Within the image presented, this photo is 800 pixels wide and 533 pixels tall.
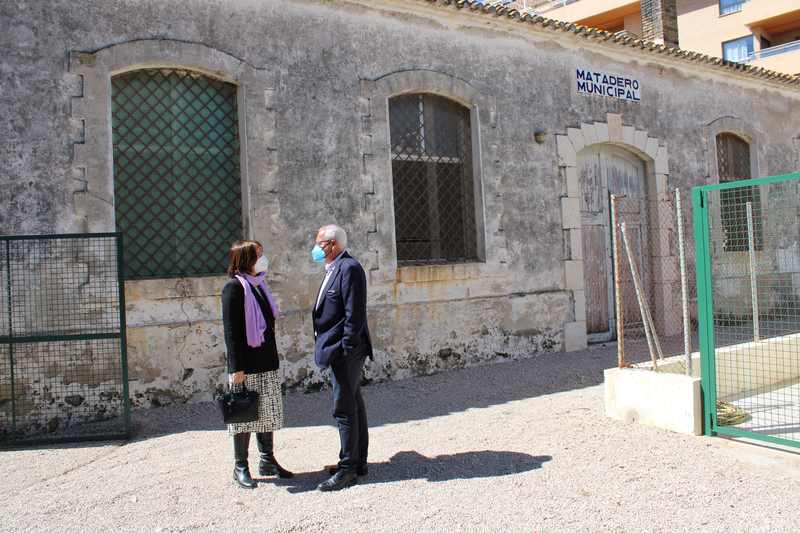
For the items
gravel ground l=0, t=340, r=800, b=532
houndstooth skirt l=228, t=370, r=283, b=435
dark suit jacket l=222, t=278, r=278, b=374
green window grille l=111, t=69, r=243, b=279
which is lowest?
gravel ground l=0, t=340, r=800, b=532

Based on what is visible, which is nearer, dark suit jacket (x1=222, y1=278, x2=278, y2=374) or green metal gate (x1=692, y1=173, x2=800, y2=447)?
dark suit jacket (x1=222, y1=278, x2=278, y2=374)

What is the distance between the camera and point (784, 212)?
11.5 metres

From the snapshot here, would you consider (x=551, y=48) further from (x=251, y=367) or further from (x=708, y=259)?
(x=251, y=367)

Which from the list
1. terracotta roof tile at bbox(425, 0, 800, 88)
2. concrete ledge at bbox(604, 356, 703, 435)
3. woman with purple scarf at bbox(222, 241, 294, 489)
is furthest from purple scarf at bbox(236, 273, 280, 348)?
terracotta roof tile at bbox(425, 0, 800, 88)

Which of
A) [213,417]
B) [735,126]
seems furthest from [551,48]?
[213,417]

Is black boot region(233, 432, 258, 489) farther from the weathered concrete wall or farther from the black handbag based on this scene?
the weathered concrete wall

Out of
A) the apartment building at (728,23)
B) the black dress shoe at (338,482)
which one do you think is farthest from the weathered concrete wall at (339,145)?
the apartment building at (728,23)

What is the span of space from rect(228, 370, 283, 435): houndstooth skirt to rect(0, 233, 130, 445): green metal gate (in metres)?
1.94

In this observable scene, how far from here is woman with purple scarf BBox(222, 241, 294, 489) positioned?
4.09 meters

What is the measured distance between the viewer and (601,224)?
9.70 metres

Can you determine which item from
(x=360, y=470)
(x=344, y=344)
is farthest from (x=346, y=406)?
(x=360, y=470)

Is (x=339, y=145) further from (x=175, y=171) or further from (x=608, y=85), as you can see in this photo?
(x=608, y=85)

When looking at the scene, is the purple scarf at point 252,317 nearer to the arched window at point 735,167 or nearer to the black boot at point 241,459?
the black boot at point 241,459

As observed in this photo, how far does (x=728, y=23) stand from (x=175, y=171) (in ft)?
85.4
